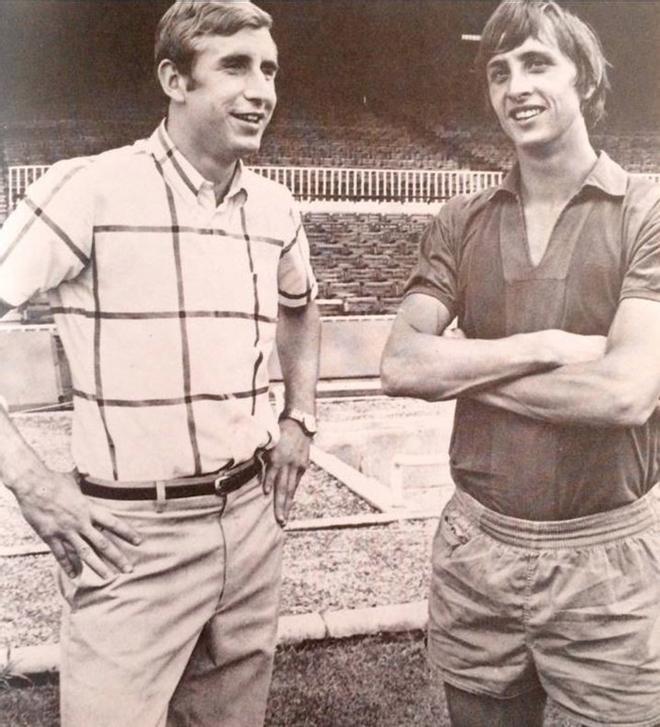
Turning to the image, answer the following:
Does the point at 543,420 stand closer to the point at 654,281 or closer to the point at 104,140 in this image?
the point at 654,281

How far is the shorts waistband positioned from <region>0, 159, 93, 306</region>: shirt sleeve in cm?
65

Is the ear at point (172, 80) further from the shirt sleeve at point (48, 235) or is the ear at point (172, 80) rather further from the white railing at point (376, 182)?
the white railing at point (376, 182)

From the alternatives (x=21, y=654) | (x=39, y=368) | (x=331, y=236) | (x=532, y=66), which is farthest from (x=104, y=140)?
(x=532, y=66)

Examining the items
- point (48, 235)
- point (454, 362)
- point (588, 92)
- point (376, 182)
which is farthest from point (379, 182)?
point (48, 235)

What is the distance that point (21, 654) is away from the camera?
1.71 m

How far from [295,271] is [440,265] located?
0.23 meters

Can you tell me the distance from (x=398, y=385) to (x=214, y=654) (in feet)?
1.56

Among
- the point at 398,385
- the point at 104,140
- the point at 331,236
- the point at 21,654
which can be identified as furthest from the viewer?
the point at 331,236

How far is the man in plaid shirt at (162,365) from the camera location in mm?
1043

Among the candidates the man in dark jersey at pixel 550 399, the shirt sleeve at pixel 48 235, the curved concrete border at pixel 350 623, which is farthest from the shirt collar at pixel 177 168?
the curved concrete border at pixel 350 623

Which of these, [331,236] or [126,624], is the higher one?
[331,236]

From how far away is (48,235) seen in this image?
0.99 meters

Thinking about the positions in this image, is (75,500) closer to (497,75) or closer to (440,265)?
(440,265)

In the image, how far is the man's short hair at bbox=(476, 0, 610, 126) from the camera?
107 cm
